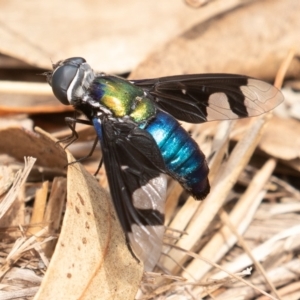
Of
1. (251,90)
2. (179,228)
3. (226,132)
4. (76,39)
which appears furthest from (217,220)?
(76,39)

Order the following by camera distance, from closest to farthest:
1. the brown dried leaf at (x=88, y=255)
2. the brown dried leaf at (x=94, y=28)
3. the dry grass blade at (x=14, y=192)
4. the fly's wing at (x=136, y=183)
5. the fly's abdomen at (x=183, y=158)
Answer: the brown dried leaf at (x=88, y=255)
the fly's wing at (x=136, y=183)
the dry grass blade at (x=14, y=192)
the fly's abdomen at (x=183, y=158)
the brown dried leaf at (x=94, y=28)

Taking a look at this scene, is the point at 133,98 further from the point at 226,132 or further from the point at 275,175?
the point at 275,175

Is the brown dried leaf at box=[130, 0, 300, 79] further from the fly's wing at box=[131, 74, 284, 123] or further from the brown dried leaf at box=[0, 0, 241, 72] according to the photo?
the fly's wing at box=[131, 74, 284, 123]

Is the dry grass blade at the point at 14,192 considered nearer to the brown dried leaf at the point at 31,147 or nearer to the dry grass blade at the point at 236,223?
the brown dried leaf at the point at 31,147

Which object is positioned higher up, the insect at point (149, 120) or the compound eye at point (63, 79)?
the compound eye at point (63, 79)

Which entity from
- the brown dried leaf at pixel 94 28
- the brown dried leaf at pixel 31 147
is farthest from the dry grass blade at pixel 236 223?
the brown dried leaf at pixel 94 28

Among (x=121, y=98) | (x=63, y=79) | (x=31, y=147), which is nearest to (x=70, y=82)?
(x=63, y=79)

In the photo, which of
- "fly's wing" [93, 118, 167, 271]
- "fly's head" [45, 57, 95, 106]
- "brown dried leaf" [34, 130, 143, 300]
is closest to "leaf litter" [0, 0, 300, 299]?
"brown dried leaf" [34, 130, 143, 300]
